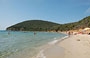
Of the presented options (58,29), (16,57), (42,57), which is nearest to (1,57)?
(16,57)

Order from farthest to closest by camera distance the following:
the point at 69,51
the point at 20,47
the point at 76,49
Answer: the point at 20,47, the point at 76,49, the point at 69,51

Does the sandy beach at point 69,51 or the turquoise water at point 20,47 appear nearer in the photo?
the sandy beach at point 69,51

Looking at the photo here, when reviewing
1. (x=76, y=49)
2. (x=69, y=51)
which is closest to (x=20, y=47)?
(x=76, y=49)

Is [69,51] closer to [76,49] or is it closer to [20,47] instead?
[76,49]

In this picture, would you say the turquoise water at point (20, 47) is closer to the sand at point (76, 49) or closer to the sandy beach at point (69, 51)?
the sandy beach at point (69, 51)

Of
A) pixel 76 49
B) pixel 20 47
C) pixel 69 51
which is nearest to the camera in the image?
pixel 69 51

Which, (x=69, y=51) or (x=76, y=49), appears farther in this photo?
(x=76, y=49)

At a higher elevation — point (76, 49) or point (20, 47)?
point (76, 49)

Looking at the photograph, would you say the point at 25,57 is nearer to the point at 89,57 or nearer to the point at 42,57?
the point at 42,57

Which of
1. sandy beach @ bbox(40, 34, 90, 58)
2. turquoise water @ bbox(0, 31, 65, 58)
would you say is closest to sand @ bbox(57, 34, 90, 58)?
sandy beach @ bbox(40, 34, 90, 58)

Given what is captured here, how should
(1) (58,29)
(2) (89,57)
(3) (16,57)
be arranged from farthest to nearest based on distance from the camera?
(1) (58,29) < (3) (16,57) < (2) (89,57)

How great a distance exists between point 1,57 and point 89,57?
6.77m

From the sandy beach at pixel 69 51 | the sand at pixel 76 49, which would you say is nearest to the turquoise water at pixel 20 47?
the sandy beach at pixel 69 51

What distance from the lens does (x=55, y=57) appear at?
1120 cm
